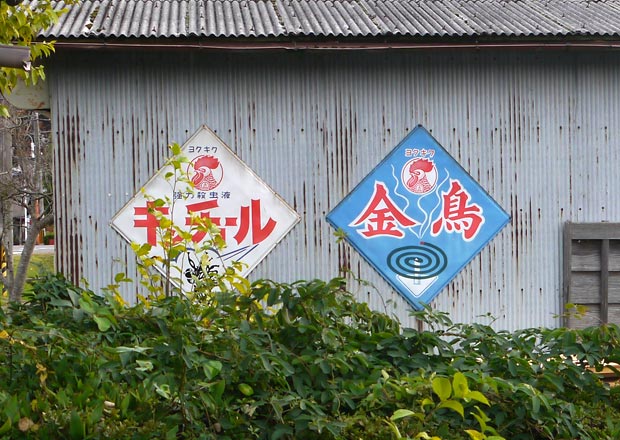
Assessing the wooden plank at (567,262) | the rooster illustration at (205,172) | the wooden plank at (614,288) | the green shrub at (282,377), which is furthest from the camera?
the wooden plank at (614,288)

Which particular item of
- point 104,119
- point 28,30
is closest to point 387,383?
point 28,30

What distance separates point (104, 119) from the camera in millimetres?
7836

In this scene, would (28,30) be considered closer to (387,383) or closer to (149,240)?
(149,240)

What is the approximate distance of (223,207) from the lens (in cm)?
796

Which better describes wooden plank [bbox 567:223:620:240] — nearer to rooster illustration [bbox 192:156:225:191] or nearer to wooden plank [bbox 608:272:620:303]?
wooden plank [bbox 608:272:620:303]

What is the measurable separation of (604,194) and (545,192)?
70cm

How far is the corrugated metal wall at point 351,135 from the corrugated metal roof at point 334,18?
0.33 m

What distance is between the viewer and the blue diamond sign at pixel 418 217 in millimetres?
8078

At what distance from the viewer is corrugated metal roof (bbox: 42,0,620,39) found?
7.60 m

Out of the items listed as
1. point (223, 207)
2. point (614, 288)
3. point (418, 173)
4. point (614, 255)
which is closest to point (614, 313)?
point (614, 288)

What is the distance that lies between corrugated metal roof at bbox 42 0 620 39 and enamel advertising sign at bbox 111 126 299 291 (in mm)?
1245

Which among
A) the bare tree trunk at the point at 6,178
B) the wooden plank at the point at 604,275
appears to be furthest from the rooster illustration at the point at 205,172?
the bare tree trunk at the point at 6,178

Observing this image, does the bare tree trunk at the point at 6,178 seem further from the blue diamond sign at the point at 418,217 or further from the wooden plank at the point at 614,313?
the wooden plank at the point at 614,313

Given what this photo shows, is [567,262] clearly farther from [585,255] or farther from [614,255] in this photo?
[614,255]
